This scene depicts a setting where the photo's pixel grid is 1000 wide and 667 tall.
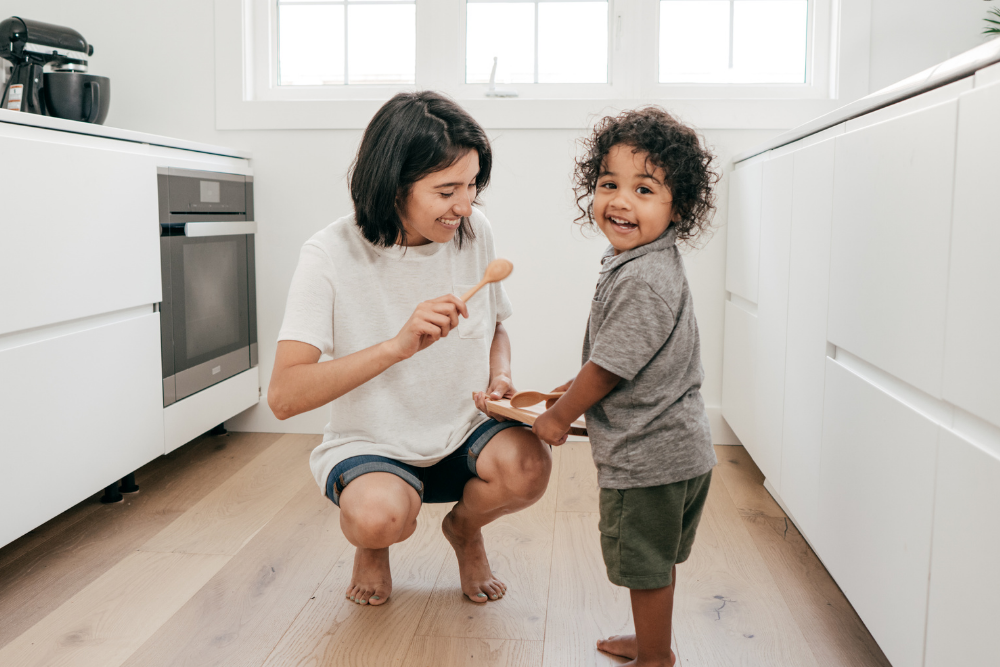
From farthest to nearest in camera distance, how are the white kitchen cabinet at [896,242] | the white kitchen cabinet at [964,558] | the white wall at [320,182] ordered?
1. the white wall at [320,182]
2. the white kitchen cabinet at [896,242]
3. the white kitchen cabinet at [964,558]

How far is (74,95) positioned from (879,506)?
1952mm

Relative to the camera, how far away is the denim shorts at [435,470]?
1.30 metres

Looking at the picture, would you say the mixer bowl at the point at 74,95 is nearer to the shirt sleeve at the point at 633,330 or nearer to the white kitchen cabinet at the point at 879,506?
the shirt sleeve at the point at 633,330

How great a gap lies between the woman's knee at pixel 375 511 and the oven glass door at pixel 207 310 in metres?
0.91

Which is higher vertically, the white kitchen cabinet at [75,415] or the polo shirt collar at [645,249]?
the polo shirt collar at [645,249]

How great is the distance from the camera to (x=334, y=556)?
1.61 metres

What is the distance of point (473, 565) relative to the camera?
4.71 feet

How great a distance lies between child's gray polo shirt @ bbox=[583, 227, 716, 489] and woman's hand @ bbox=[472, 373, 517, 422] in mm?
262

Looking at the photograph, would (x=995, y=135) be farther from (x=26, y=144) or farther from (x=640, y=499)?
(x=26, y=144)

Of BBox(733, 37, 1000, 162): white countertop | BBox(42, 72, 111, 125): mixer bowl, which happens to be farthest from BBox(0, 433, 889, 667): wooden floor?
BBox(42, 72, 111, 125): mixer bowl

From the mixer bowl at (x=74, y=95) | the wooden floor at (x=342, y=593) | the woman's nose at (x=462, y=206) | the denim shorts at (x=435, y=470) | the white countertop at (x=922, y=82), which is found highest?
the mixer bowl at (x=74, y=95)

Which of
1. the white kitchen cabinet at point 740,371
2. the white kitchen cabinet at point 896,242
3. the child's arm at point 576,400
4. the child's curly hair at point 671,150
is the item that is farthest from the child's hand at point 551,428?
the white kitchen cabinet at point 740,371

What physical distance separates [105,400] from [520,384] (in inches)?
46.8

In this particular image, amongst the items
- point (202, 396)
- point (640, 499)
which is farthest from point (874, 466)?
point (202, 396)
